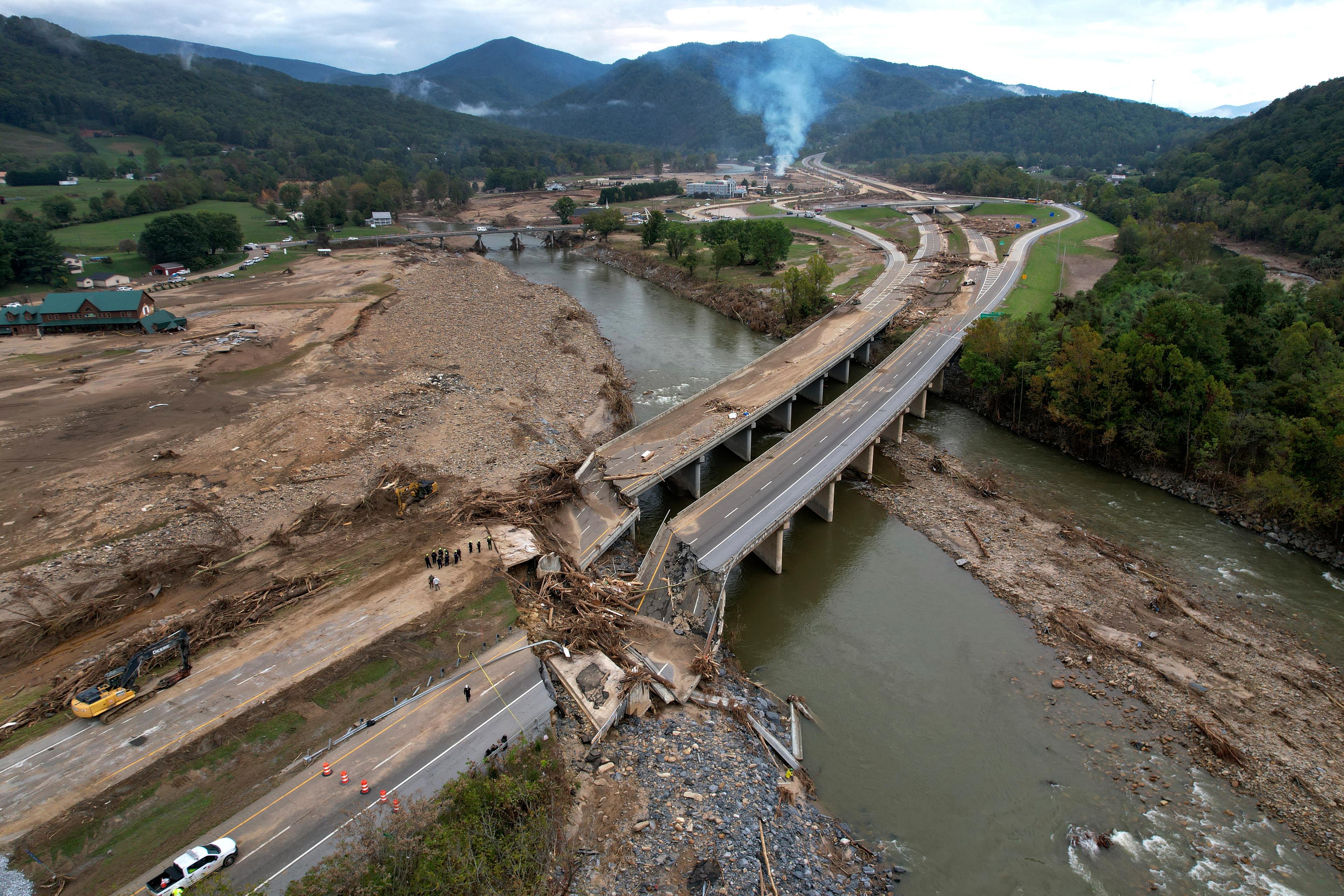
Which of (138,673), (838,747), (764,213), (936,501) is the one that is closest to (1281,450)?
(936,501)

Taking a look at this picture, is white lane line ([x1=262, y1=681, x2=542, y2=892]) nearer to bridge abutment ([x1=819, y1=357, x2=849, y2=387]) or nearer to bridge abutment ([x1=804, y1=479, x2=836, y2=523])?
bridge abutment ([x1=804, y1=479, x2=836, y2=523])

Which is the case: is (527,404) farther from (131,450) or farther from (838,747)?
(838,747)

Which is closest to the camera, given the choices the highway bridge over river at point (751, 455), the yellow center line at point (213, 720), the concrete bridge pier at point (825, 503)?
the yellow center line at point (213, 720)

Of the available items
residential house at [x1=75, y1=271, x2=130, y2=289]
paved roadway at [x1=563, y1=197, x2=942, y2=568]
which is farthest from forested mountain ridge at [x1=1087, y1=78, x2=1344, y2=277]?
residential house at [x1=75, y1=271, x2=130, y2=289]

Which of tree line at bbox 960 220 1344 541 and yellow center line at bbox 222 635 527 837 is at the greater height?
tree line at bbox 960 220 1344 541

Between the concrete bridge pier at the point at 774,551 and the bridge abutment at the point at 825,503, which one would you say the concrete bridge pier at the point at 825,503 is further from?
the concrete bridge pier at the point at 774,551

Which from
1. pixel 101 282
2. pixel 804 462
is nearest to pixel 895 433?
pixel 804 462

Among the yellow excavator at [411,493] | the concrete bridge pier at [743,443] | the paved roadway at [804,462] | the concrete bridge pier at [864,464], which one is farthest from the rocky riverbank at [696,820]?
the concrete bridge pier at [864,464]

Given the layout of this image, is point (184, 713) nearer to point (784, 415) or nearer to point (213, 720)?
point (213, 720)
